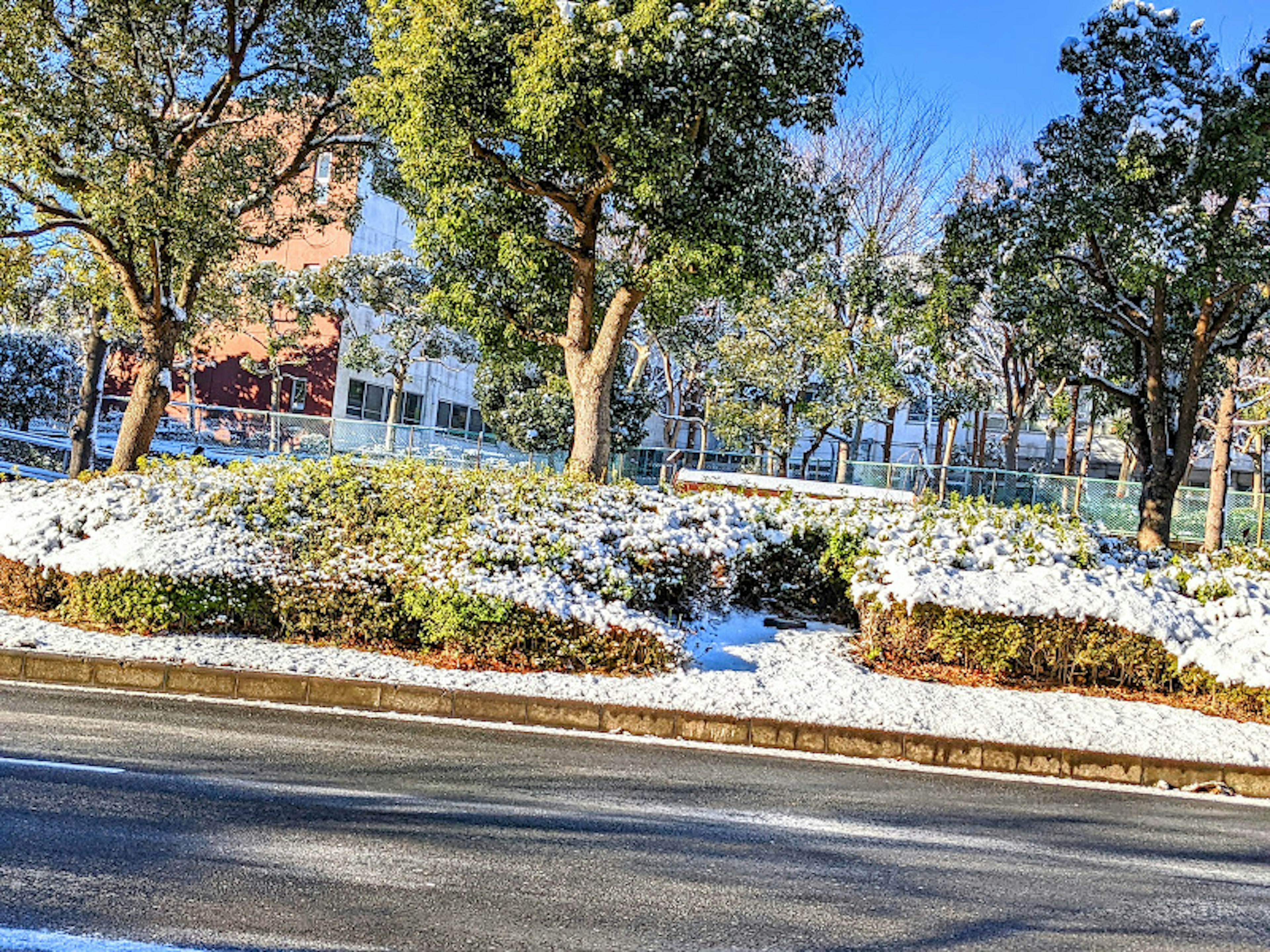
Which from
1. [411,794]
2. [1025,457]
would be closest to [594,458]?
[411,794]

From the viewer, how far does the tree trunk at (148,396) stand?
1647 centimetres

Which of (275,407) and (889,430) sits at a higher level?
(889,430)

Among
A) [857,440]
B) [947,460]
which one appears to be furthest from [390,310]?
[947,460]

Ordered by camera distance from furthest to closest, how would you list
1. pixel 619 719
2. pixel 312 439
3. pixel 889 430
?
pixel 889 430 < pixel 312 439 < pixel 619 719

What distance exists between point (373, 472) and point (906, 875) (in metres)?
6.93

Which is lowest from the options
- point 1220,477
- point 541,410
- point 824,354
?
point 1220,477

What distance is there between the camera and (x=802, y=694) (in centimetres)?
798

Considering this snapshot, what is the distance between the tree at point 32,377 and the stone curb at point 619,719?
87.3 feet

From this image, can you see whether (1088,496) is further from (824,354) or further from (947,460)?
(947,460)

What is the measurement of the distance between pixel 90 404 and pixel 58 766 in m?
20.9

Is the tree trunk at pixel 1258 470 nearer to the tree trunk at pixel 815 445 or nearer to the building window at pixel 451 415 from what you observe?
the tree trunk at pixel 815 445

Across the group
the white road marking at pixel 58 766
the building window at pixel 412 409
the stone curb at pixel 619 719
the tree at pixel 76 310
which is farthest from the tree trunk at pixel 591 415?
the building window at pixel 412 409

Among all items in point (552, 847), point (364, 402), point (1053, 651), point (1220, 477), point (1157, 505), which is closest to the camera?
point (552, 847)

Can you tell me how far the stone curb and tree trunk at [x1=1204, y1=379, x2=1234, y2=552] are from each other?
617 inches
